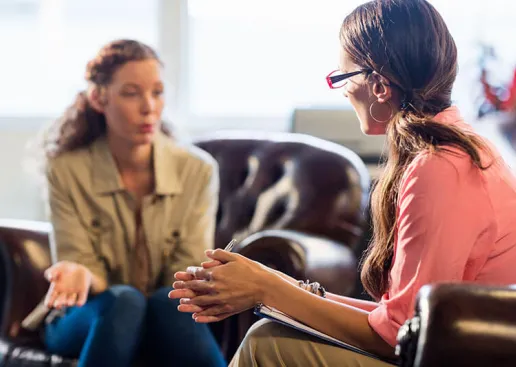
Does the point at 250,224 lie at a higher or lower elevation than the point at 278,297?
lower

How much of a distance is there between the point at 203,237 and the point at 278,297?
3.09 ft

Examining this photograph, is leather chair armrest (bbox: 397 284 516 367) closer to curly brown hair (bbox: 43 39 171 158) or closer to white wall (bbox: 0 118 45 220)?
curly brown hair (bbox: 43 39 171 158)

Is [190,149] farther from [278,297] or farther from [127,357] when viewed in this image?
[278,297]

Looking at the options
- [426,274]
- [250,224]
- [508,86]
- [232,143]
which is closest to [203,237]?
[250,224]

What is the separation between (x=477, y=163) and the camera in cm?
124

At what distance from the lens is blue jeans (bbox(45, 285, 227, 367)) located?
189 cm

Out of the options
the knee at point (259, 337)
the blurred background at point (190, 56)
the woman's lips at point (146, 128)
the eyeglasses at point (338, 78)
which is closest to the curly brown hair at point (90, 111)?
the woman's lips at point (146, 128)

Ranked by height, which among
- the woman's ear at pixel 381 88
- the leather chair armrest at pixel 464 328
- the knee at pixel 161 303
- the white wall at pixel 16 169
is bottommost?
the white wall at pixel 16 169

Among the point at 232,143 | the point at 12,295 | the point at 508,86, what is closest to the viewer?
the point at 12,295

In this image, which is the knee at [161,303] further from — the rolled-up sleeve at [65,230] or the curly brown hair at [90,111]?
the curly brown hair at [90,111]

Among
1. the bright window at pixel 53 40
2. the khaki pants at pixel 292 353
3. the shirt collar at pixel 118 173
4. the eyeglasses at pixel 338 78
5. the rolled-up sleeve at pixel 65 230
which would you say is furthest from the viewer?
the bright window at pixel 53 40

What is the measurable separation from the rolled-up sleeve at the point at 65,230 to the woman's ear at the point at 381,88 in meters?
1.10

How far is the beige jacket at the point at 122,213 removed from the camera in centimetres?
224

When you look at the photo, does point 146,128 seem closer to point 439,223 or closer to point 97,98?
point 97,98
